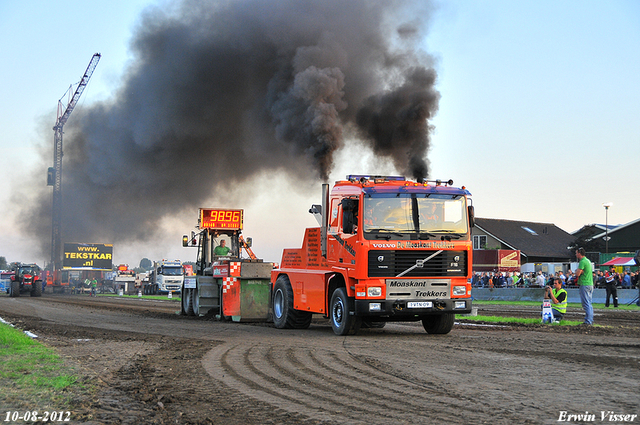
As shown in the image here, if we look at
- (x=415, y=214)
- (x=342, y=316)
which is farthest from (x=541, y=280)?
(x=342, y=316)

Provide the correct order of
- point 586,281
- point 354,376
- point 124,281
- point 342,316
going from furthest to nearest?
point 124,281, point 586,281, point 342,316, point 354,376

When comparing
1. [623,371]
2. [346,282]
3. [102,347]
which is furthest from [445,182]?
[102,347]

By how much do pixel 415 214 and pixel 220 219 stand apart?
927 centimetres

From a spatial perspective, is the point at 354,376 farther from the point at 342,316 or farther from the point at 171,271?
the point at 171,271

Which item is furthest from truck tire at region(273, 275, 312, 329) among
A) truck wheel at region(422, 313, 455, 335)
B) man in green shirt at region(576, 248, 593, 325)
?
man in green shirt at region(576, 248, 593, 325)

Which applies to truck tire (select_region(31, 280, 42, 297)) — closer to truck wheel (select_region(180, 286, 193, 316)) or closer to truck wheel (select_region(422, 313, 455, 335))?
truck wheel (select_region(180, 286, 193, 316))

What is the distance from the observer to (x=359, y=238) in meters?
12.4

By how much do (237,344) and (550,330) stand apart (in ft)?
23.1

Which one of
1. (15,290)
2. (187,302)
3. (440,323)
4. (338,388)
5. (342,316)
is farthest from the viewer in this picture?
(15,290)

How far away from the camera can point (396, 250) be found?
40.7 feet

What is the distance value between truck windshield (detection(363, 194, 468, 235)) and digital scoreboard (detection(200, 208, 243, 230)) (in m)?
8.74

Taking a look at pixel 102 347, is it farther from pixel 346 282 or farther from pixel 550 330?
pixel 550 330

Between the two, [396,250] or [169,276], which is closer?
[396,250]

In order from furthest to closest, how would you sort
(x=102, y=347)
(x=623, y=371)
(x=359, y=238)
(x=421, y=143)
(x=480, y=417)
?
(x=421, y=143) < (x=359, y=238) < (x=102, y=347) < (x=623, y=371) < (x=480, y=417)
